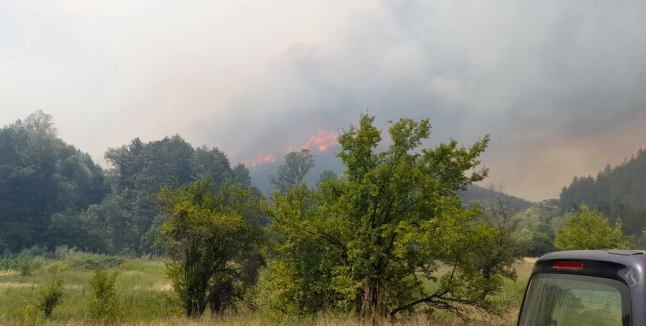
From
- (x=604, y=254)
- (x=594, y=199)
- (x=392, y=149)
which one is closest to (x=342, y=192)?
(x=392, y=149)

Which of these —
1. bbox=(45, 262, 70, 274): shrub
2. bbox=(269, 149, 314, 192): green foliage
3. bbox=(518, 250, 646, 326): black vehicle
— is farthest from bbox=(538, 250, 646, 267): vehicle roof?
bbox=(269, 149, 314, 192): green foliage

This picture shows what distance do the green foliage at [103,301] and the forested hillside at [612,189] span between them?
11182 cm

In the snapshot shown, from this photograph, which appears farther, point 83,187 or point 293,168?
point 293,168

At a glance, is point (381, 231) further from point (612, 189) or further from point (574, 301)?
point (612, 189)

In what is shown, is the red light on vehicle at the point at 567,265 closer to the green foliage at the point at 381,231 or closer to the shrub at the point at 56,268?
the green foliage at the point at 381,231

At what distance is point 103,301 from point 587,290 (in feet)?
55.9

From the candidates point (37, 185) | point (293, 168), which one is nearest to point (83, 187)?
point (37, 185)

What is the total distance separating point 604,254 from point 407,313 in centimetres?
1327

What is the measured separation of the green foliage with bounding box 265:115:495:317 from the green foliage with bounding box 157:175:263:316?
9.53 feet

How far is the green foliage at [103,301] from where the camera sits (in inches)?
631

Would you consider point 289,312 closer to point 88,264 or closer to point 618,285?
point 618,285

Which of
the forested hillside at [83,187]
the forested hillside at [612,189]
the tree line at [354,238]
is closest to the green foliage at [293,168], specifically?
the forested hillside at [83,187]

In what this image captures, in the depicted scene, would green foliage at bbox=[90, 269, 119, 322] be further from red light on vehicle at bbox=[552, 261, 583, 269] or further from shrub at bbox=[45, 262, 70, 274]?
shrub at bbox=[45, 262, 70, 274]

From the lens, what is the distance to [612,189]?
134500mm
